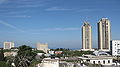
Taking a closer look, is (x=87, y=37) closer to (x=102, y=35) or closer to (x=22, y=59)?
(x=102, y=35)

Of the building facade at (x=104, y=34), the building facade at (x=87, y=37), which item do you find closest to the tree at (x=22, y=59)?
the building facade at (x=104, y=34)

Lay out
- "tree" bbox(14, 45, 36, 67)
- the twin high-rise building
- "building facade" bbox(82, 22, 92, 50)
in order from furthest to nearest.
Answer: "building facade" bbox(82, 22, 92, 50) < the twin high-rise building < "tree" bbox(14, 45, 36, 67)

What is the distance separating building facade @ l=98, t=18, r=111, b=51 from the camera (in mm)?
68125

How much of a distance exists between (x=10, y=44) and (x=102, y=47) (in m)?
62.0

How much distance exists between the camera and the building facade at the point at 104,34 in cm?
6812

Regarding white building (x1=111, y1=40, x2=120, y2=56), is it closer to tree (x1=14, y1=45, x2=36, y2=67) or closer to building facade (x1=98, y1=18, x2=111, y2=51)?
building facade (x1=98, y1=18, x2=111, y2=51)

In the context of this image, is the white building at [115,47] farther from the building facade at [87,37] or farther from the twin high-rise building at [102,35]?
the building facade at [87,37]

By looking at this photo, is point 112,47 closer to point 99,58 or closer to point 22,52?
point 99,58

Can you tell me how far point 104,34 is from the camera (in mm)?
68875

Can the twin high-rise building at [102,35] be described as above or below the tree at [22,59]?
above

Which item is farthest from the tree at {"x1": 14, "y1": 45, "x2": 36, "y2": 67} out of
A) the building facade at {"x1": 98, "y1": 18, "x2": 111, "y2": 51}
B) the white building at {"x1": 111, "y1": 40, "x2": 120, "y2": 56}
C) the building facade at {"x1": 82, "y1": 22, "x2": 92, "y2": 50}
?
the building facade at {"x1": 82, "y1": 22, "x2": 92, "y2": 50}

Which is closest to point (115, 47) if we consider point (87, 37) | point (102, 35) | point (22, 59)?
point (102, 35)

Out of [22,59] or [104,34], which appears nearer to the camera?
[22,59]

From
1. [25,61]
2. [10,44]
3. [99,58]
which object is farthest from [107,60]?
[10,44]
